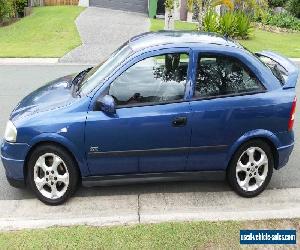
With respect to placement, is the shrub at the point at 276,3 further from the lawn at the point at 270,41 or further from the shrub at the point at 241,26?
the shrub at the point at 241,26

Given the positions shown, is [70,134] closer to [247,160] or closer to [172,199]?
[172,199]

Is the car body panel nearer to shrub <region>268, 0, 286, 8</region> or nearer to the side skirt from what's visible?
the side skirt

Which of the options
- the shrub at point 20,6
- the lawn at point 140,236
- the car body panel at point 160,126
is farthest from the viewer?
the shrub at point 20,6

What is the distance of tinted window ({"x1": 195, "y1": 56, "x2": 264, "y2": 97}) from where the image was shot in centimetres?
488

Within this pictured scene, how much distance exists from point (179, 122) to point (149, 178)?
70 centimetres

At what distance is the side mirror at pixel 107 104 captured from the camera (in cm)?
462

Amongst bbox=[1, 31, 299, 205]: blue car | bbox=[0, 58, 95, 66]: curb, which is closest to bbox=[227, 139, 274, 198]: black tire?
bbox=[1, 31, 299, 205]: blue car

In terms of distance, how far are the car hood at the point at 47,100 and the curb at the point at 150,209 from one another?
98 centimetres

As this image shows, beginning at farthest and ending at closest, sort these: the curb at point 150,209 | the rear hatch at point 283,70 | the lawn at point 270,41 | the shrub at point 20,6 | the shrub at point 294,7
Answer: the shrub at point 20,6
the shrub at point 294,7
the lawn at point 270,41
the rear hatch at point 283,70
the curb at point 150,209

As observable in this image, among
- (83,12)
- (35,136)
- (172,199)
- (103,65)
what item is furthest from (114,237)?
(83,12)

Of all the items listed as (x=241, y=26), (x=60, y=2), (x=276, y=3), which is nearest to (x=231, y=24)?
(x=241, y=26)

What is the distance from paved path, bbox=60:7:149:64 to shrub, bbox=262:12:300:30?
533 centimetres

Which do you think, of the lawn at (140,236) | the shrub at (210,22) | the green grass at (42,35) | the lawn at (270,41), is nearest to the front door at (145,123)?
the lawn at (140,236)

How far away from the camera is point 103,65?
17.6 feet
